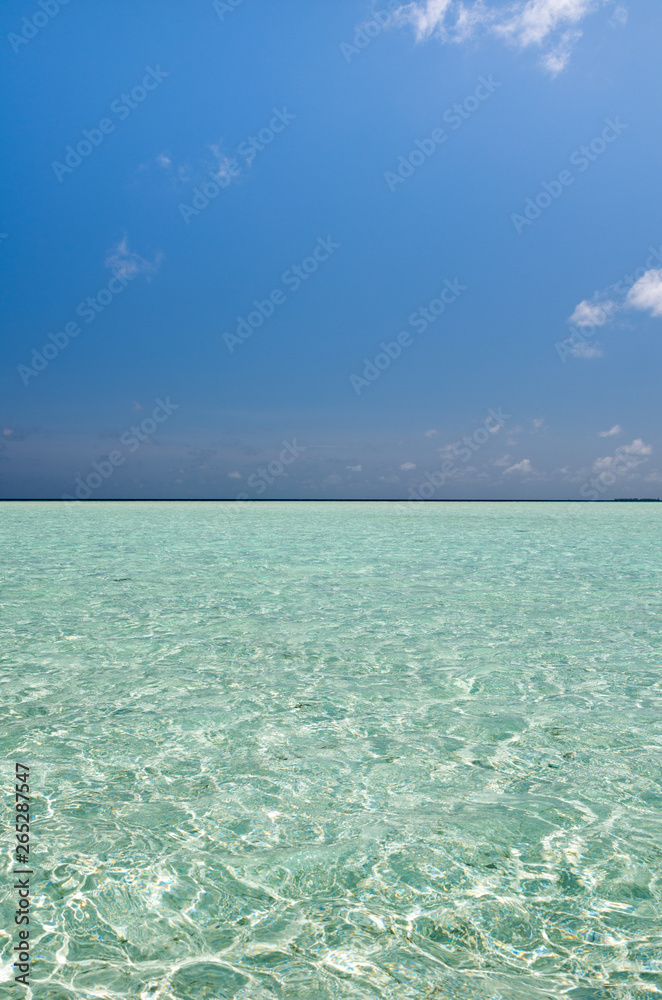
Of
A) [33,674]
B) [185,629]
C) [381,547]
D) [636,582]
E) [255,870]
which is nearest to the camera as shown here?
[255,870]

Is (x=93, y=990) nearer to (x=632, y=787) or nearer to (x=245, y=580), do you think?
(x=632, y=787)

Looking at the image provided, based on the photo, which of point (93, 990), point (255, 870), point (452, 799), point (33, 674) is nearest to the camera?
point (93, 990)

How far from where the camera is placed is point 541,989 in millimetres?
3338

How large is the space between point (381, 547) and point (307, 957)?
1137 inches

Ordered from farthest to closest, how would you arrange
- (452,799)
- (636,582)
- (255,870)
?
(636,582) → (452,799) → (255,870)

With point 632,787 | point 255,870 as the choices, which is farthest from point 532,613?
point 255,870

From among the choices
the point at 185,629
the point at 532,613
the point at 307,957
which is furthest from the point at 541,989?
the point at 532,613

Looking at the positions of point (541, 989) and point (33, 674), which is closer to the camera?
point (541, 989)

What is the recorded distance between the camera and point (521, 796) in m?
5.45

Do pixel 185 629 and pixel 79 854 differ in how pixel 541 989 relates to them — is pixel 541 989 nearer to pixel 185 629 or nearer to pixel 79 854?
pixel 79 854

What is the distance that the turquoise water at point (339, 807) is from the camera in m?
3.54

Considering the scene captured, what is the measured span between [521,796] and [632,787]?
39.8 inches

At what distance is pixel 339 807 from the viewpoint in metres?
5.26

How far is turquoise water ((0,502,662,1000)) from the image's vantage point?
11.6 feet
